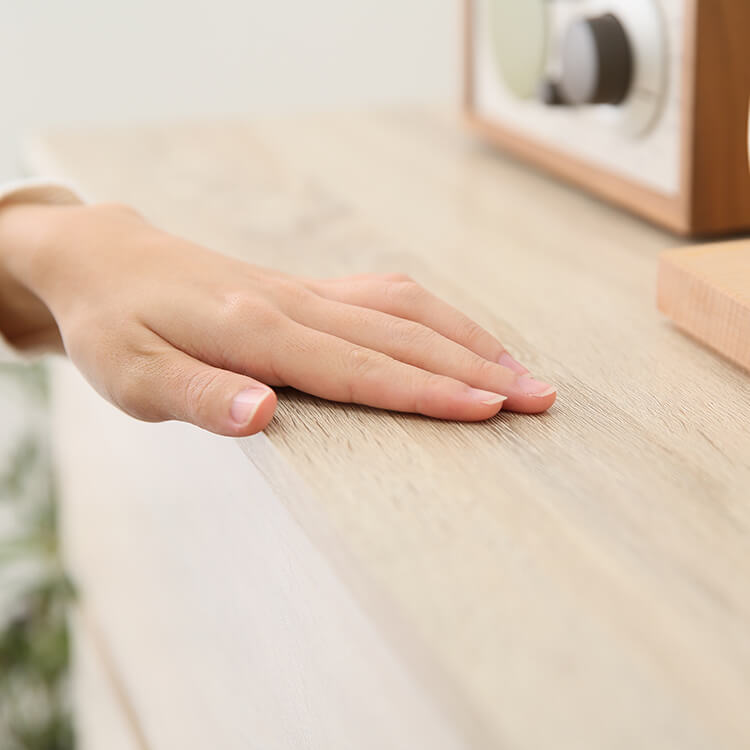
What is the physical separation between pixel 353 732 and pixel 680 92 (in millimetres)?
386

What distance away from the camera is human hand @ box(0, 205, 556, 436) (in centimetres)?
36

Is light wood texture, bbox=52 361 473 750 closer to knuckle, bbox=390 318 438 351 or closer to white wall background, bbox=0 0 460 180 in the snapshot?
knuckle, bbox=390 318 438 351

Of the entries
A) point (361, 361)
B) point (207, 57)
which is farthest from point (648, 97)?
point (207, 57)

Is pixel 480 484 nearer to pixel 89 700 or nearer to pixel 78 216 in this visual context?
pixel 78 216

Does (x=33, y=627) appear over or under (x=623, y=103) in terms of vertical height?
under

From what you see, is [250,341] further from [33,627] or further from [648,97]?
[33,627]

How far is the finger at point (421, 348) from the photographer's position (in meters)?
0.36

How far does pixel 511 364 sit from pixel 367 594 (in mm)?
152

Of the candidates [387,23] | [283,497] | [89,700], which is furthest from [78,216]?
[387,23]

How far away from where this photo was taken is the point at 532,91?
0.66 m

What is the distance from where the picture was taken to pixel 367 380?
36 centimetres

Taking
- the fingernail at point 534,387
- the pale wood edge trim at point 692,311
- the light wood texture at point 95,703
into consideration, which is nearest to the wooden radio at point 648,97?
the pale wood edge trim at point 692,311

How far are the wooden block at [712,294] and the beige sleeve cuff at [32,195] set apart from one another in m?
0.33

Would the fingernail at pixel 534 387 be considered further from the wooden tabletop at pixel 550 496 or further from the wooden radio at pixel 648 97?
the wooden radio at pixel 648 97
